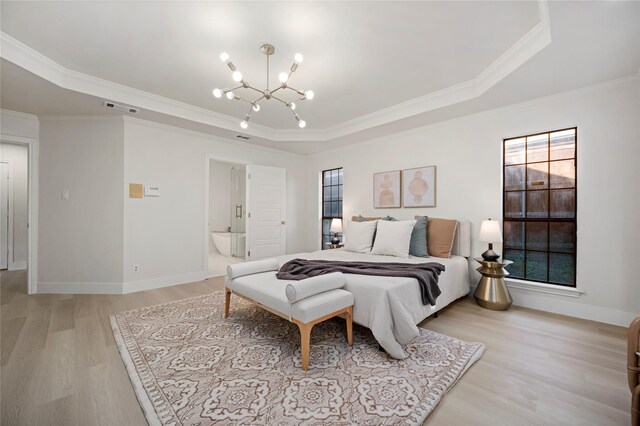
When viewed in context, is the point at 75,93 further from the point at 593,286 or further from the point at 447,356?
the point at 593,286

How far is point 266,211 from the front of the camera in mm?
5184

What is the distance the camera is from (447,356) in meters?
2.01

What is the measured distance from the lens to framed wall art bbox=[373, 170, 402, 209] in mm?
4293

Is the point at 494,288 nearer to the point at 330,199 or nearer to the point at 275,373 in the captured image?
the point at 275,373

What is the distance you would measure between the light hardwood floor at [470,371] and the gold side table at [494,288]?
0.40 ft

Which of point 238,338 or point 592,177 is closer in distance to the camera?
point 238,338

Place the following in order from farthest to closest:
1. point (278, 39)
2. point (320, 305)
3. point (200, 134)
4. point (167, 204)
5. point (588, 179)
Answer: point (200, 134) → point (167, 204) → point (588, 179) → point (278, 39) → point (320, 305)

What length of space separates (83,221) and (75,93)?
1716 mm

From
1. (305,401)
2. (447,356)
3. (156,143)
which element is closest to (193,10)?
(156,143)

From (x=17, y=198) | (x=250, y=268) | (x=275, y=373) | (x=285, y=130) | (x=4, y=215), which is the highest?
(x=285, y=130)

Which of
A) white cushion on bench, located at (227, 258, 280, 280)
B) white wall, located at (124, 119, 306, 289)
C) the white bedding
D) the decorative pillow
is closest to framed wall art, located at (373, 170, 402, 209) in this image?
the decorative pillow

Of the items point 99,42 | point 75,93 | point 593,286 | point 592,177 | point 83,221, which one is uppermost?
point 99,42

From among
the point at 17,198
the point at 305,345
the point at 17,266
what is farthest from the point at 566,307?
the point at 17,198

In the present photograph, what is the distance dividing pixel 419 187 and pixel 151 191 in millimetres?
4090
